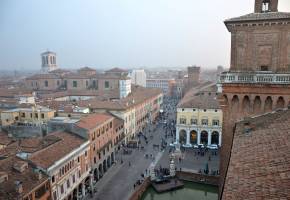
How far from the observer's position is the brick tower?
58.5 feet

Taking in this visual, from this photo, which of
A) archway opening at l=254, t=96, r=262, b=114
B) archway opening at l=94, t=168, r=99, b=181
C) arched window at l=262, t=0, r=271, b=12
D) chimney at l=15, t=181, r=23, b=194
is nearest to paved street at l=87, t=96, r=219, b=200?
archway opening at l=94, t=168, r=99, b=181

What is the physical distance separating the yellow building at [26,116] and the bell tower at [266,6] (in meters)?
31.3

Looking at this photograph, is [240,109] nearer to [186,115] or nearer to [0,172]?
[0,172]

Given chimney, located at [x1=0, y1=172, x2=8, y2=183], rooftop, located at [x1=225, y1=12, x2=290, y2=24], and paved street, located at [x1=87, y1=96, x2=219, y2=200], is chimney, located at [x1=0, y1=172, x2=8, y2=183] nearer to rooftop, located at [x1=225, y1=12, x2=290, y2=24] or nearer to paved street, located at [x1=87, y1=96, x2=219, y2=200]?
paved street, located at [x1=87, y1=96, x2=219, y2=200]

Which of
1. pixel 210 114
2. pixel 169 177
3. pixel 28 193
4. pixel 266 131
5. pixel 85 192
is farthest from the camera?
pixel 210 114

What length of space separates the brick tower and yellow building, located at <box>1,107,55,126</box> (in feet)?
96.7

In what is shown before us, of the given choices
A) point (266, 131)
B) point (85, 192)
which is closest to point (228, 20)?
point (266, 131)

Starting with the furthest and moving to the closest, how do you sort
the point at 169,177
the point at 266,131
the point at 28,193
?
the point at 169,177 → the point at 28,193 → the point at 266,131

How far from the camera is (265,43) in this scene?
19.4 meters

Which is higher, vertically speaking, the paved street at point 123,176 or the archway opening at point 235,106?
the archway opening at point 235,106

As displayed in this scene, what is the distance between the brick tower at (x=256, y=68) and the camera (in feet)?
58.5

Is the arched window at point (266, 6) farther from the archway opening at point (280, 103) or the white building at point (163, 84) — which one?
the white building at point (163, 84)

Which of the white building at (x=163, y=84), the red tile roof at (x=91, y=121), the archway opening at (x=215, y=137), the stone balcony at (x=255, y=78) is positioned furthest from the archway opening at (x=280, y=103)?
the white building at (x=163, y=84)

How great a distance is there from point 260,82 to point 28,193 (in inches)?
683
